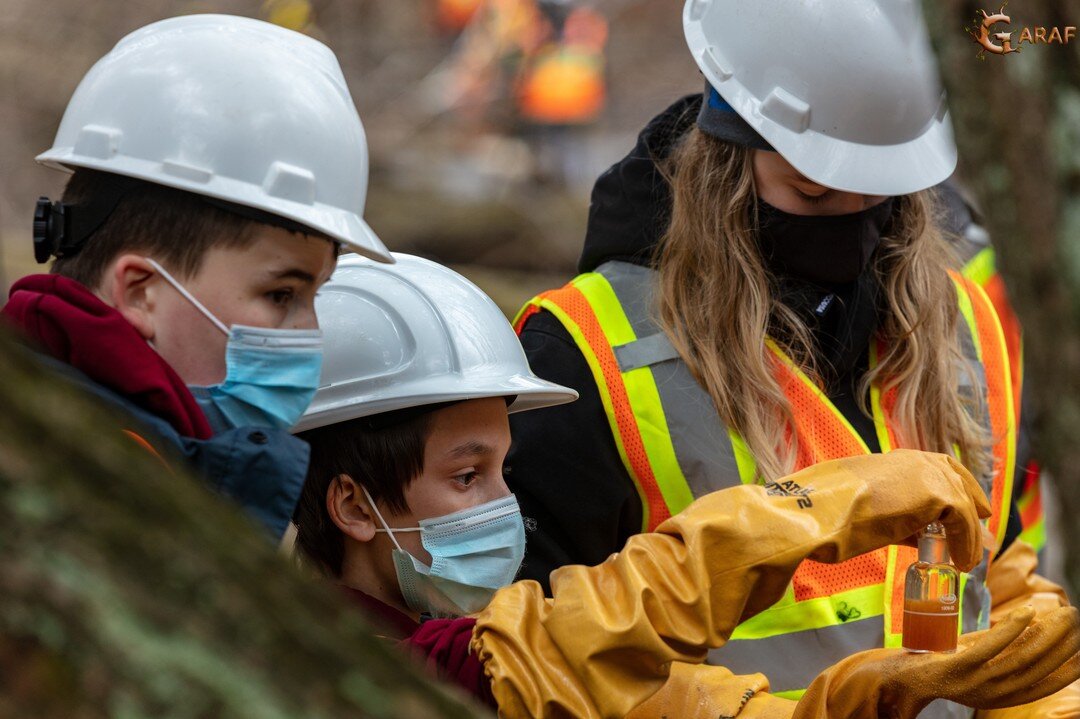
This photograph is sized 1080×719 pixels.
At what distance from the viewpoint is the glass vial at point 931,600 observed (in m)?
2.27

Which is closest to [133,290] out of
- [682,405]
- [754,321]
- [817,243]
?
[682,405]

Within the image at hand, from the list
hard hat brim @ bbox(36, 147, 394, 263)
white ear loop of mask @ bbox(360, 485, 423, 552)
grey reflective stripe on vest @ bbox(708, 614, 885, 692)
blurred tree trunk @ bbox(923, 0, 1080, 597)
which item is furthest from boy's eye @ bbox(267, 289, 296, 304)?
blurred tree trunk @ bbox(923, 0, 1080, 597)

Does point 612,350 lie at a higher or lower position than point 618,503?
higher

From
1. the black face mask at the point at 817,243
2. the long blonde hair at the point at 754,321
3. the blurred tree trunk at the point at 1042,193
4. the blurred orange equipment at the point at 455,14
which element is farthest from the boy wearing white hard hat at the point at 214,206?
the blurred orange equipment at the point at 455,14

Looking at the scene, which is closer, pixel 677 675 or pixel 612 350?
pixel 677 675

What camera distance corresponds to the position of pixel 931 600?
228 centimetres

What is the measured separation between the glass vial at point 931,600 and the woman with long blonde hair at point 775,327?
253 millimetres

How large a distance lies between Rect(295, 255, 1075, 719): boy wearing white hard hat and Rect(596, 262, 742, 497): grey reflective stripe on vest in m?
0.19

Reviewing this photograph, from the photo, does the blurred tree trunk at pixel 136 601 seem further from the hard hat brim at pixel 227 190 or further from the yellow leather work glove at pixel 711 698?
the yellow leather work glove at pixel 711 698

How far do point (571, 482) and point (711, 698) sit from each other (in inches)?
19.6

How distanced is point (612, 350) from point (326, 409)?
1.83 feet

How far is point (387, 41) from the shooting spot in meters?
16.0

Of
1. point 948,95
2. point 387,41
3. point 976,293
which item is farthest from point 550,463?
point 387,41

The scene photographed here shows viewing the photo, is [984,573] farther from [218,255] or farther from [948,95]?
[948,95]
